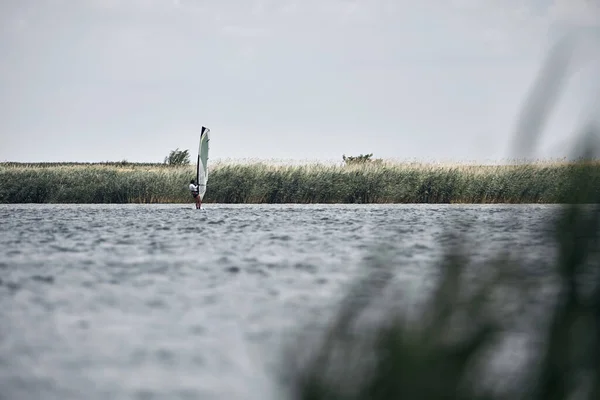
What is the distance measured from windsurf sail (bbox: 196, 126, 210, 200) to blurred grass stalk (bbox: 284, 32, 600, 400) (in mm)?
17611

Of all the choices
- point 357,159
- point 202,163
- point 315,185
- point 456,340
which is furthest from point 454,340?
point 357,159

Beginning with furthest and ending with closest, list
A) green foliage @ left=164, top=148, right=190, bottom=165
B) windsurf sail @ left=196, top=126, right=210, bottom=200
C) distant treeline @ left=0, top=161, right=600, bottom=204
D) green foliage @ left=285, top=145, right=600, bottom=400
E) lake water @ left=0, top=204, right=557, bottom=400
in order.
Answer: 1. green foliage @ left=164, top=148, right=190, bottom=165
2. distant treeline @ left=0, top=161, right=600, bottom=204
3. windsurf sail @ left=196, top=126, right=210, bottom=200
4. lake water @ left=0, top=204, right=557, bottom=400
5. green foliage @ left=285, top=145, right=600, bottom=400

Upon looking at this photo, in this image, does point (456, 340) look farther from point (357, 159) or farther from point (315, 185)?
point (357, 159)

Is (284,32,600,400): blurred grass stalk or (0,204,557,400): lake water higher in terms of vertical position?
(284,32,600,400): blurred grass stalk

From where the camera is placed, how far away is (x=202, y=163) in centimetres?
2117

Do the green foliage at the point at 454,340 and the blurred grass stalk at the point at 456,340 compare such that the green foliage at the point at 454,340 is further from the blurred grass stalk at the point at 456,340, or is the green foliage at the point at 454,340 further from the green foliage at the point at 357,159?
the green foliage at the point at 357,159

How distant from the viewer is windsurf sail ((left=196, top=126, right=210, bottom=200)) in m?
20.8

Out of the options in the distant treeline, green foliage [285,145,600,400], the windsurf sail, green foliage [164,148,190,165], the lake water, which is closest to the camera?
green foliage [285,145,600,400]

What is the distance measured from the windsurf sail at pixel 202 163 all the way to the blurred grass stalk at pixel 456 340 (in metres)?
17.6

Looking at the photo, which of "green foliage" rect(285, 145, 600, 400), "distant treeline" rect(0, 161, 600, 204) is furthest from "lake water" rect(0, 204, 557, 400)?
"distant treeline" rect(0, 161, 600, 204)

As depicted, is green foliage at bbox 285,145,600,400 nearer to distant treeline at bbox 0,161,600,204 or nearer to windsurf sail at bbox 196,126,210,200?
windsurf sail at bbox 196,126,210,200

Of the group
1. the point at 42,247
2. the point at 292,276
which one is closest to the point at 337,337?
the point at 292,276

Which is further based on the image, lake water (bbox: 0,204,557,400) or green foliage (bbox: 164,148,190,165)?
green foliage (bbox: 164,148,190,165)

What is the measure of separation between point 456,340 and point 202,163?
19.0 m
